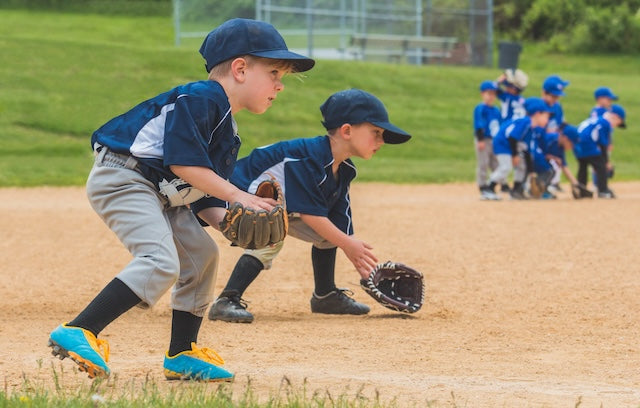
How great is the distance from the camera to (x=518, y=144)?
42.7ft

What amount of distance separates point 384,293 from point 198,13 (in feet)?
72.2

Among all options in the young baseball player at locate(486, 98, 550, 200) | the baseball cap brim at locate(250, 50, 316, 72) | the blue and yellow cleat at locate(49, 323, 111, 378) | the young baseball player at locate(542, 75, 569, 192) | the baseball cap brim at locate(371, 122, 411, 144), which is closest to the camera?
the blue and yellow cleat at locate(49, 323, 111, 378)

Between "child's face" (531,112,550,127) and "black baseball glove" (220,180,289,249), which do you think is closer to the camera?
"black baseball glove" (220,180,289,249)

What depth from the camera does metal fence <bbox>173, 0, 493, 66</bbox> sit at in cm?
2644

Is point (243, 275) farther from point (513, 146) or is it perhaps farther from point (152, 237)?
point (513, 146)

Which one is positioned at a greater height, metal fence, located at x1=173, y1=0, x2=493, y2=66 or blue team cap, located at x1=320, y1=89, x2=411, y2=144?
blue team cap, located at x1=320, y1=89, x2=411, y2=144

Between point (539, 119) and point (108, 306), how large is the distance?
10.3 meters

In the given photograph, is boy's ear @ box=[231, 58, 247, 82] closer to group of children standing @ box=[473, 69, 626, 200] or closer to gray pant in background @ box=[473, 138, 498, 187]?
group of children standing @ box=[473, 69, 626, 200]

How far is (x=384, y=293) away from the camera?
5.58m

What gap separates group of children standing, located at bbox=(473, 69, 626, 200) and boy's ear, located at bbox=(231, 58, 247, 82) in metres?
9.26

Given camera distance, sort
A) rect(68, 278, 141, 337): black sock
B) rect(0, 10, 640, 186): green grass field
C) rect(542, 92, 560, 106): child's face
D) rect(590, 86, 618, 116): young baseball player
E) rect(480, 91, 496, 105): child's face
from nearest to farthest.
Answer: rect(68, 278, 141, 337): black sock → rect(480, 91, 496, 105): child's face → rect(542, 92, 560, 106): child's face → rect(590, 86, 618, 116): young baseball player → rect(0, 10, 640, 186): green grass field

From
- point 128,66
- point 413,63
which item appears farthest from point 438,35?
point 128,66

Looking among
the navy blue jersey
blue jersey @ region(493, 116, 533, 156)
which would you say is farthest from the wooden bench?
blue jersey @ region(493, 116, 533, 156)

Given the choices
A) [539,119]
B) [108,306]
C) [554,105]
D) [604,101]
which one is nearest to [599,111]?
[604,101]
